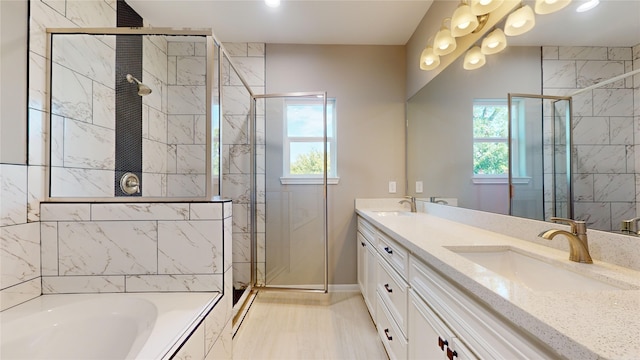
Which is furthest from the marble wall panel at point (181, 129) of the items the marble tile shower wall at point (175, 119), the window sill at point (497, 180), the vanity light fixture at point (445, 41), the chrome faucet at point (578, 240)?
the chrome faucet at point (578, 240)

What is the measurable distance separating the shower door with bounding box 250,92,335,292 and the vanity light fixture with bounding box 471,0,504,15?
4.50 feet

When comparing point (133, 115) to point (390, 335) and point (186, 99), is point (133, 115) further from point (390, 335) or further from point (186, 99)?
point (390, 335)

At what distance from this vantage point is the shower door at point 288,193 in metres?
2.52

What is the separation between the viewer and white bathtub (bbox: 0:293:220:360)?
1011mm

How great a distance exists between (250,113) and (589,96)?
238 centimetres

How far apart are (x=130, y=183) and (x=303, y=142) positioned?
4.83 feet

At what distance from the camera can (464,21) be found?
153 centimetres

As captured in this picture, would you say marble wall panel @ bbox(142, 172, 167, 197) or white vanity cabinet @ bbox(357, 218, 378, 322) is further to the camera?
white vanity cabinet @ bbox(357, 218, 378, 322)

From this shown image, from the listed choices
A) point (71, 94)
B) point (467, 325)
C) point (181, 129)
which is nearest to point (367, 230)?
point (467, 325)

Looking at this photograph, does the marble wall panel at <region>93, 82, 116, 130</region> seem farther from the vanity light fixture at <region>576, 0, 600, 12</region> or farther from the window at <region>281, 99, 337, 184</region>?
the vanity light fixture at <region>576, 0, 600, 12</region>

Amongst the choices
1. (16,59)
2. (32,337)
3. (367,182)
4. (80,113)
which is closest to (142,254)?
(32,337)

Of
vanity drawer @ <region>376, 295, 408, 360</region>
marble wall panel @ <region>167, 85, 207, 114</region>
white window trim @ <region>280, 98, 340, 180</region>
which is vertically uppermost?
marble wall panel @ <region>167, 85, 207, 114</region>

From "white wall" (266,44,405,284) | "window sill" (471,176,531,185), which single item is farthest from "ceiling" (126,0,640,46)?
"window sill" (471,176,531,185)

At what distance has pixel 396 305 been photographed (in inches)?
56.2
